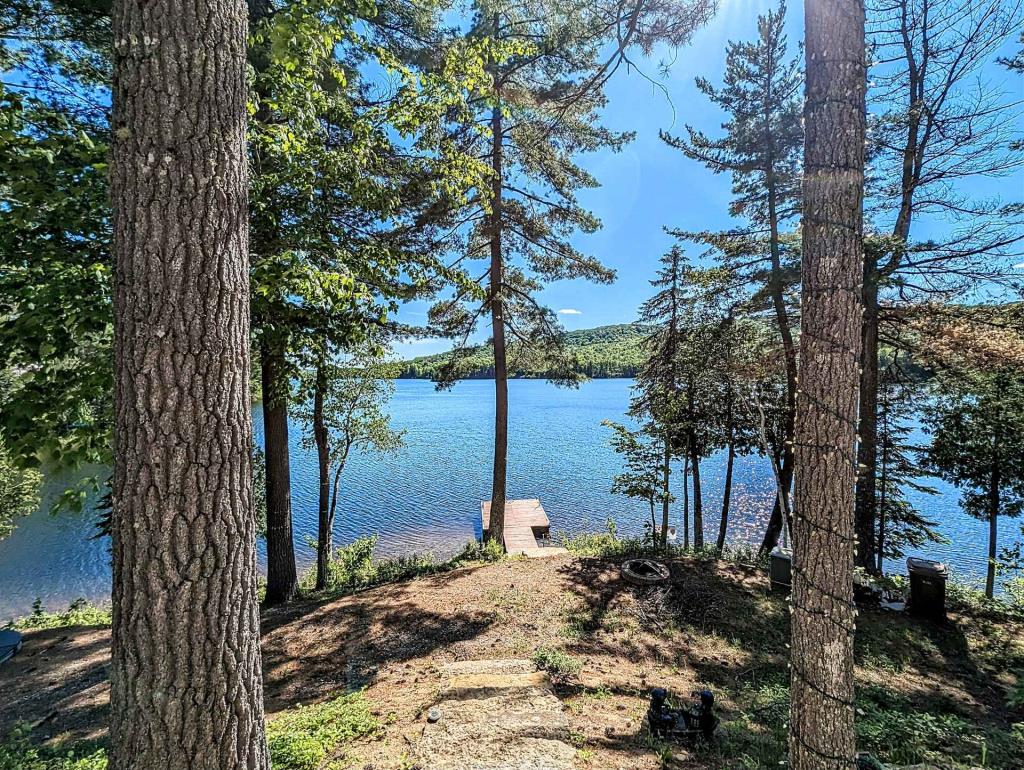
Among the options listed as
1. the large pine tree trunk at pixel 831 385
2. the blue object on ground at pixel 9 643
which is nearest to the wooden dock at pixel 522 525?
the blue object on ground at pixel 9 643

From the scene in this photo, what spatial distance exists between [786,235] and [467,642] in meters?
8.22

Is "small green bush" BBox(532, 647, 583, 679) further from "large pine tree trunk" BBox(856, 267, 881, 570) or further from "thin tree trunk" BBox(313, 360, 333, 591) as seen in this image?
"thin tree trunk" BBox(313, 360, 333, 591)

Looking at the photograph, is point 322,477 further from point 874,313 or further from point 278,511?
point 874,313

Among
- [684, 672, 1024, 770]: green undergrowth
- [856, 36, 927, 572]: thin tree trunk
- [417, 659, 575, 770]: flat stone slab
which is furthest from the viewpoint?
[856, 36, 927, 572]: thin tree trunk

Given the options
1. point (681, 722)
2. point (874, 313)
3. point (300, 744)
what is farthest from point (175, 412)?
point (874, 313)

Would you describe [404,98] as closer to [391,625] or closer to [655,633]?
[391,625]

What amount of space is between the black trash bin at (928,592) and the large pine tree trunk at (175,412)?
25.3ft

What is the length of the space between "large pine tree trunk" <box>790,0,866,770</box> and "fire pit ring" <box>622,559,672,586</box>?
4243mm

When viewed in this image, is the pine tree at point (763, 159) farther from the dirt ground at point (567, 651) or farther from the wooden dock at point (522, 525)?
the wooden dock at point (522, 525)

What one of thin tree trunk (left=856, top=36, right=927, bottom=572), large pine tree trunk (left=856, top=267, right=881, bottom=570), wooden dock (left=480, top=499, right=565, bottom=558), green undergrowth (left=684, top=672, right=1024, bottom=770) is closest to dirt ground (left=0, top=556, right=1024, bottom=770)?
green undergrowth (left=684, top=672, right=1024, bottom=770)

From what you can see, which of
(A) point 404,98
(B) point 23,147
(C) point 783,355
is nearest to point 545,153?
(A) point 404,98

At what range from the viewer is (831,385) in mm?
1918

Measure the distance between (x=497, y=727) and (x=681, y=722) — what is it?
1.27 metres

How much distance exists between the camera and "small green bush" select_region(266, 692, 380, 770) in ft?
7.78
